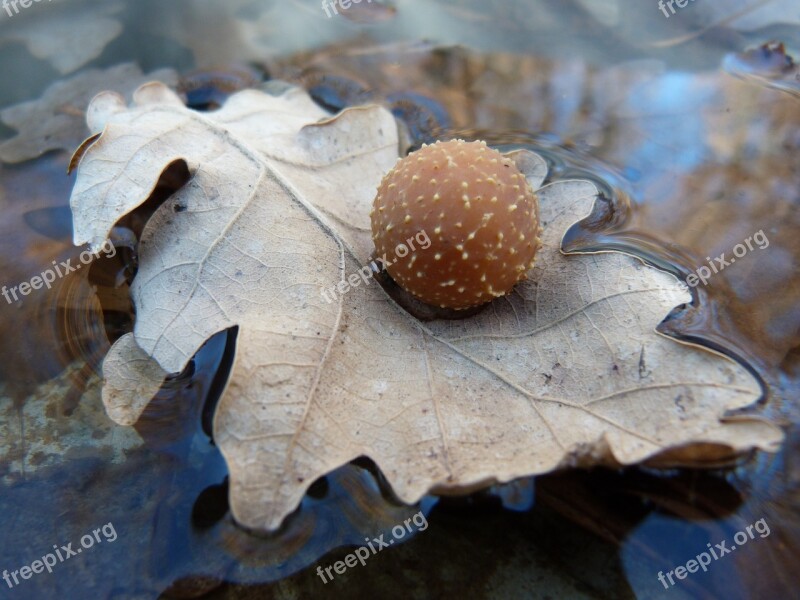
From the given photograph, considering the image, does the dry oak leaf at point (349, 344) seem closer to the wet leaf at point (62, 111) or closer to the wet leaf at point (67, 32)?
the wet leaf at point (62, 111)

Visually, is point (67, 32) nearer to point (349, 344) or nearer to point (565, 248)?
point (349, 344)

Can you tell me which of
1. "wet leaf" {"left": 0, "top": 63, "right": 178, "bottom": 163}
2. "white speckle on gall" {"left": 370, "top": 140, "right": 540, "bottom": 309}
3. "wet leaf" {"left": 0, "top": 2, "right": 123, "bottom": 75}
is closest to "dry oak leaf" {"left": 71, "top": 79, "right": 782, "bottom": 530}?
"white speckle on gall" {"left": 370, "top": 140, "right": 540, "bottom": 309}

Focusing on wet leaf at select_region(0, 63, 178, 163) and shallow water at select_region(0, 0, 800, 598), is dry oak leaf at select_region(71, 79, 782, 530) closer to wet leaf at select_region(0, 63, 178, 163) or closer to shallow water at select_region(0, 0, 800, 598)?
shallow water at select_region(0, 0, 800, 598)

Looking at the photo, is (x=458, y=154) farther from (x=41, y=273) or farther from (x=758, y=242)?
(x=41, y=273)

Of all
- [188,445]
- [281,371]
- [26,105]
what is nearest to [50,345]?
[188,445]

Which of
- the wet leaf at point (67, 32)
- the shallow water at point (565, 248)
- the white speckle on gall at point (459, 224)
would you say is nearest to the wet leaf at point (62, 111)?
the shallow water at point (565, 248)

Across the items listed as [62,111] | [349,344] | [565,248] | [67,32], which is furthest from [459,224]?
[67,32]
